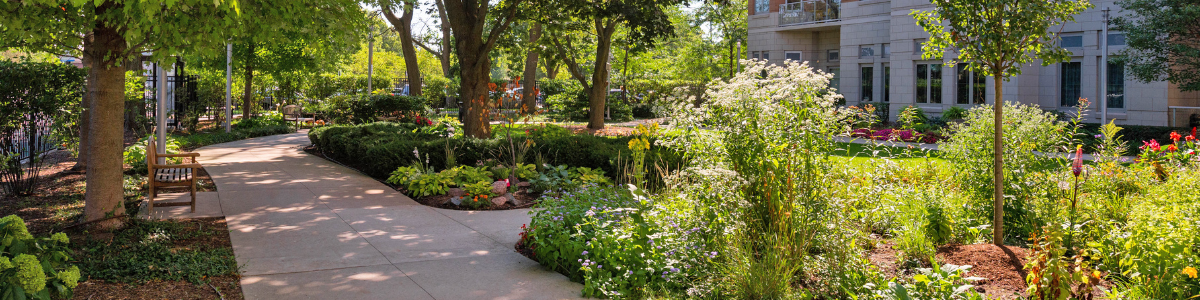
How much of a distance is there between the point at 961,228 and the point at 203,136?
55.9 ft

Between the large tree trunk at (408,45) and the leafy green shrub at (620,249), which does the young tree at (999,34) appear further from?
the large tree trunk at (408,45)

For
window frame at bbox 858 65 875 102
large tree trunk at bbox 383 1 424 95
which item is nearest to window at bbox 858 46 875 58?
window frame at bbox 858 65 875 102

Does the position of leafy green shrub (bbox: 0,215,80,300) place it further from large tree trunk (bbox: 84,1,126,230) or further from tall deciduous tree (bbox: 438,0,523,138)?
tall deciduous tree (bbox: 438,0,523,138)

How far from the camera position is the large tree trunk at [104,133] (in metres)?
6.64

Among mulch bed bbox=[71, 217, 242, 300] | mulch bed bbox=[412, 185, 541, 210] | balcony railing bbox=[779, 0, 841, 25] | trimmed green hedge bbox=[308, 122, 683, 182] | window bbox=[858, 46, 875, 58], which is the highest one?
balcony railing bbox=[779, 0, 841, 25]

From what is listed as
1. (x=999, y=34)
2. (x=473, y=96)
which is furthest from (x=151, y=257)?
(x=473, y=96)

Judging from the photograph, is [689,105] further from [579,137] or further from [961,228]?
[579,137]

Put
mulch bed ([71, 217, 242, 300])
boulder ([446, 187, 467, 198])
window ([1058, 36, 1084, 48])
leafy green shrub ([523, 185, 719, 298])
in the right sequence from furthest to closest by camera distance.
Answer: window ([1058, 36, 1084, 48]) → boulder ([446, 187, 467, 198]) → leafy green shrub ([523, 185, 719, 298]) → mulch bed ([71, 217, 242, 300])

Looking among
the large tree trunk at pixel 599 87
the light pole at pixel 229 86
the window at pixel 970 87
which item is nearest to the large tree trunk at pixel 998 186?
the large tree trunk at pixel 599 87

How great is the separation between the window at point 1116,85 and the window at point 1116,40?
20.2 inches

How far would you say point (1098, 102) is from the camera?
20312 millimetres

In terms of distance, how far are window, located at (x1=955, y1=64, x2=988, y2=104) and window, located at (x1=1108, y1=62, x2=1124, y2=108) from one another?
294 cm

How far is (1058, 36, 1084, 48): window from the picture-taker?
20.5 meters

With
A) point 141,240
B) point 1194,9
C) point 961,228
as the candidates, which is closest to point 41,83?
point 141,240
